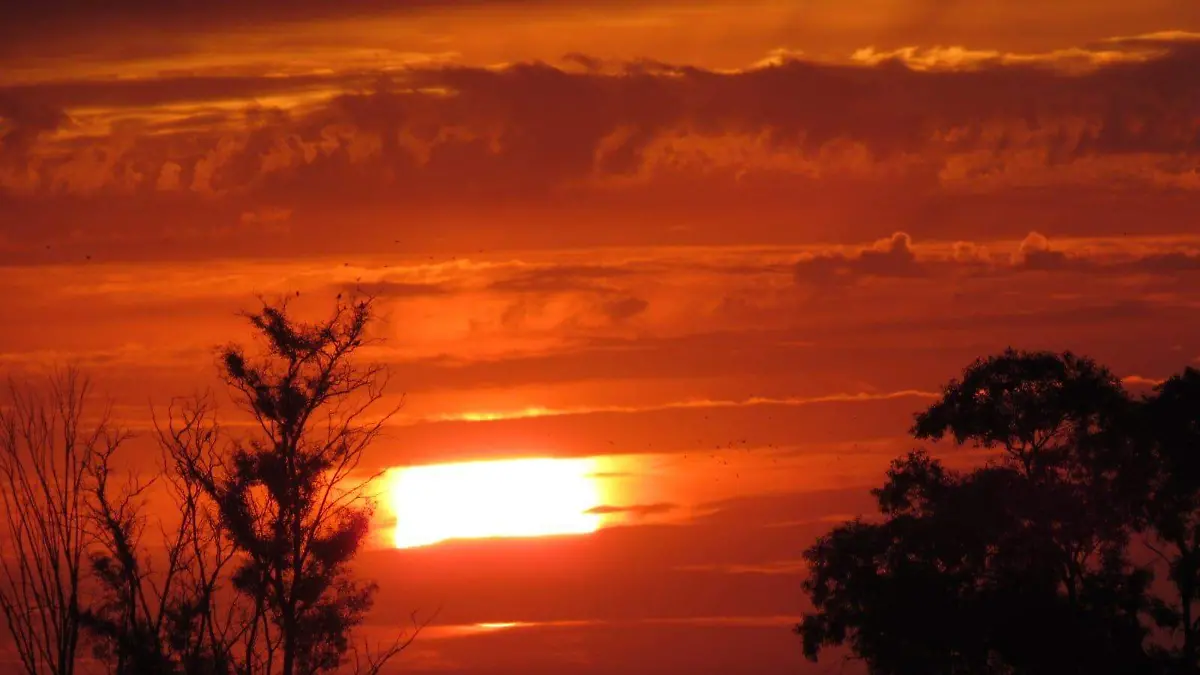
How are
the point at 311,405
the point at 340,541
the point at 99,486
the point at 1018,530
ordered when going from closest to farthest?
1. the point at 99,486
2. the point at 311,405
3. the point at 340,541
4. the point at 1018,530

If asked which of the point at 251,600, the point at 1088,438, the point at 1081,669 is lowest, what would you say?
the point at 1081,669

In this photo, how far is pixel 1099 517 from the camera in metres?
46.5

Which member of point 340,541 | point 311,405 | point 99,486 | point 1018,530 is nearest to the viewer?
point 99,486

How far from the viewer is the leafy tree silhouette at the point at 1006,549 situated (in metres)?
44.4

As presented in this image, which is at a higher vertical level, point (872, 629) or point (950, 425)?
point (950, 425)

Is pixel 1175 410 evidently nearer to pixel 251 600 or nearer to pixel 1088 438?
pixel 1088 438

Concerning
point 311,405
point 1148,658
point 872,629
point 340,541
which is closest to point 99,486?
point 311,405

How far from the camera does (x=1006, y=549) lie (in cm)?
4628

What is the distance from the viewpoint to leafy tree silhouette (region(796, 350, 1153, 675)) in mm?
44406

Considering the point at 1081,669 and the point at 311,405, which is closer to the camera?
the point at 311,405

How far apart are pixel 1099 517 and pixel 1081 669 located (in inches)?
184

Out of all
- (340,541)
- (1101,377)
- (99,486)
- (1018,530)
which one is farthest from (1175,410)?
(99,486)

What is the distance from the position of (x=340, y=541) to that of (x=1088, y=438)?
20.7 m

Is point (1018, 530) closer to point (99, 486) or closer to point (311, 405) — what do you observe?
point (311, 405)
